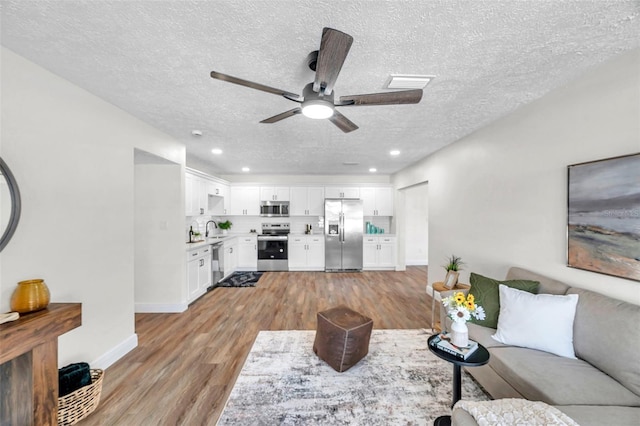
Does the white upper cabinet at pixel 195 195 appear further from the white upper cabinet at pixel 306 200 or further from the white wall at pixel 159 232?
the white upper cabinet at pixel 306 200

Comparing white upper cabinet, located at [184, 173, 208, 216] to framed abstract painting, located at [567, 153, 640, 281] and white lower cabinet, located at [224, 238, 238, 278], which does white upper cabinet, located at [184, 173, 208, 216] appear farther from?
framed abstract painting, located at [567, 153, 640, 281]

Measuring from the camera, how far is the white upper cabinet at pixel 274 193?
6.50m

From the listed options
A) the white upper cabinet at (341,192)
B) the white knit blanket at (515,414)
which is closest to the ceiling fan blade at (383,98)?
the white knit blanket at (515,414)

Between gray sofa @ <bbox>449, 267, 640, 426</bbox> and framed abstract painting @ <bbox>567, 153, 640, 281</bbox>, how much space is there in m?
0.25

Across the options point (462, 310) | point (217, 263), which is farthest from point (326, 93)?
point (217, 263)

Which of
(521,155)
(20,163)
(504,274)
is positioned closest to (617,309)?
(504,274)

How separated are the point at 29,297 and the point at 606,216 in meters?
3.91

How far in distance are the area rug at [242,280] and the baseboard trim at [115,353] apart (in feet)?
7.64

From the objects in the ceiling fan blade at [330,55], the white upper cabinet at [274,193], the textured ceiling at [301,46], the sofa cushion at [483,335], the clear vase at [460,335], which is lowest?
the sofa cushion at [483,335]

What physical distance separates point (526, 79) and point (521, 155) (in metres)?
0.83

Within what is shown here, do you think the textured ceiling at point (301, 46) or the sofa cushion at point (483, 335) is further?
the sofa cushion at point (483, 335)

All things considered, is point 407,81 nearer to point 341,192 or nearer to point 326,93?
point 326,93

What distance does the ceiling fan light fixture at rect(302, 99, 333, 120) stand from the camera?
1.62 metres

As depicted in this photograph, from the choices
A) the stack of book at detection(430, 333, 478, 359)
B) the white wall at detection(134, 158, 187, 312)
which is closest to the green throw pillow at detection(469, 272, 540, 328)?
the stack of book at detection(430, 333, 478, 359)
